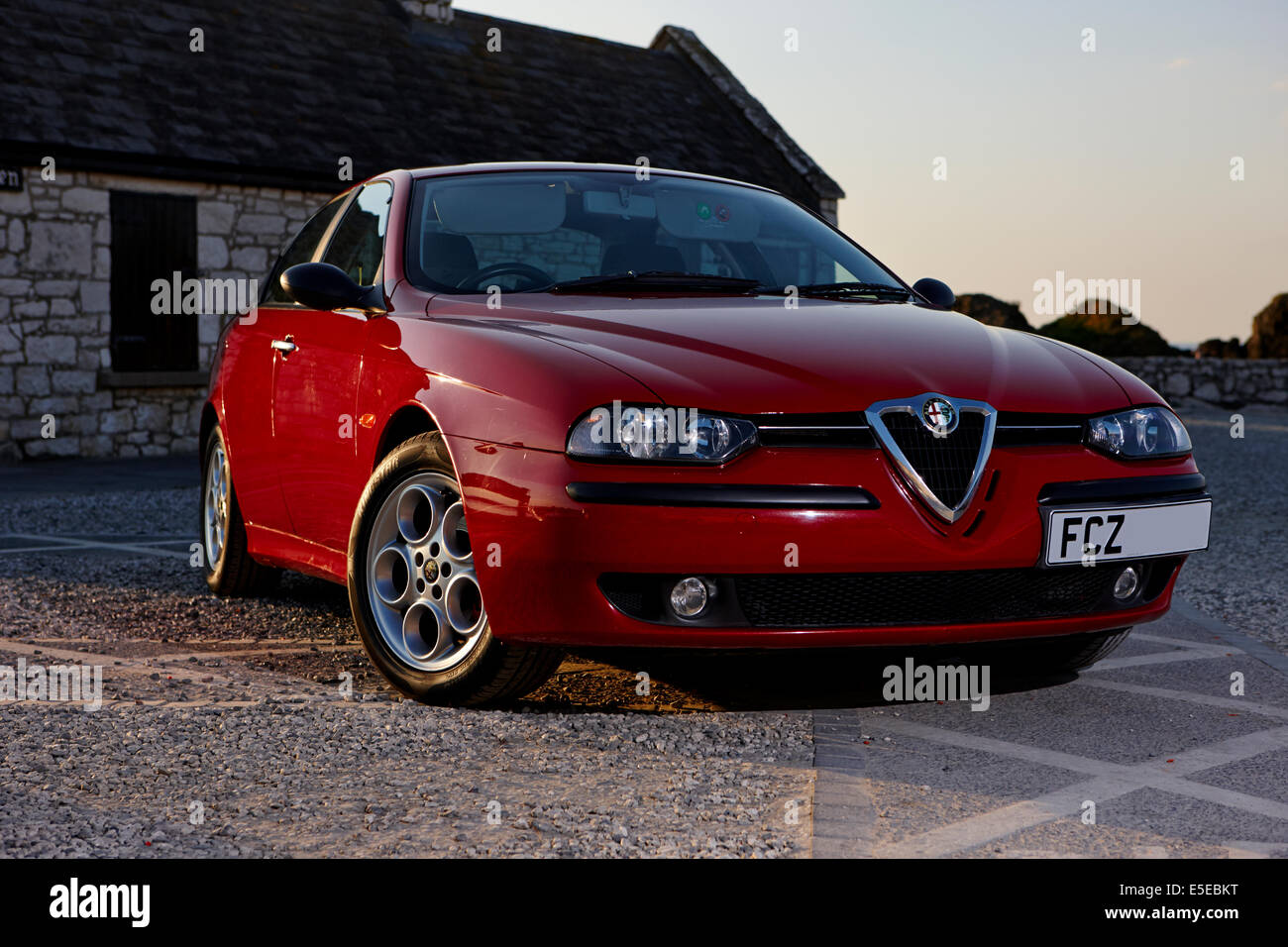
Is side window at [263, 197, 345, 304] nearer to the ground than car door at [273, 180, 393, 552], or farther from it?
farther from it

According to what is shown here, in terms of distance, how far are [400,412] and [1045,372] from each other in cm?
187

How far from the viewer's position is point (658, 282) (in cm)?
495

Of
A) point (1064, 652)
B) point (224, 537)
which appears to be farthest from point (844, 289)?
point (224, 537)

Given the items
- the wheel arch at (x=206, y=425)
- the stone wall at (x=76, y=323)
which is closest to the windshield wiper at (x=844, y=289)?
the wheel arch at (x=206, y=425)

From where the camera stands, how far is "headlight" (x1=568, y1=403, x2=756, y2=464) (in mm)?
3846

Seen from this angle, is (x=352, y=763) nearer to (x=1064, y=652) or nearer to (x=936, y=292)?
(x=1064, y=652)

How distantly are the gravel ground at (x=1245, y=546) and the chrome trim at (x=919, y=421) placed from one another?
2315 millimetres

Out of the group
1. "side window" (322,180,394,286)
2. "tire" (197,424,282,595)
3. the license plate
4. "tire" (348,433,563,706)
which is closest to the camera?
the license plate

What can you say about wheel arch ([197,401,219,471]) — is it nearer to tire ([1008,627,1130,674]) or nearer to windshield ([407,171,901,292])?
windshield ([407,171,901,292])

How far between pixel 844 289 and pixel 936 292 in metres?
0.60

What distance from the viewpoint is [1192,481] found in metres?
4.47

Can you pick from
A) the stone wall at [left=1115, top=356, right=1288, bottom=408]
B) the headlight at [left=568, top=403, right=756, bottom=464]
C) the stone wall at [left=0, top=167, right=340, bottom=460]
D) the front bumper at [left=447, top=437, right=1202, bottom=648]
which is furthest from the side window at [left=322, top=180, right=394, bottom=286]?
the stone wall at [left=1115, top=356, right=1288, bottom=408]

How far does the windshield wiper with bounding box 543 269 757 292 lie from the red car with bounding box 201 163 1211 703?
0.05 ft
